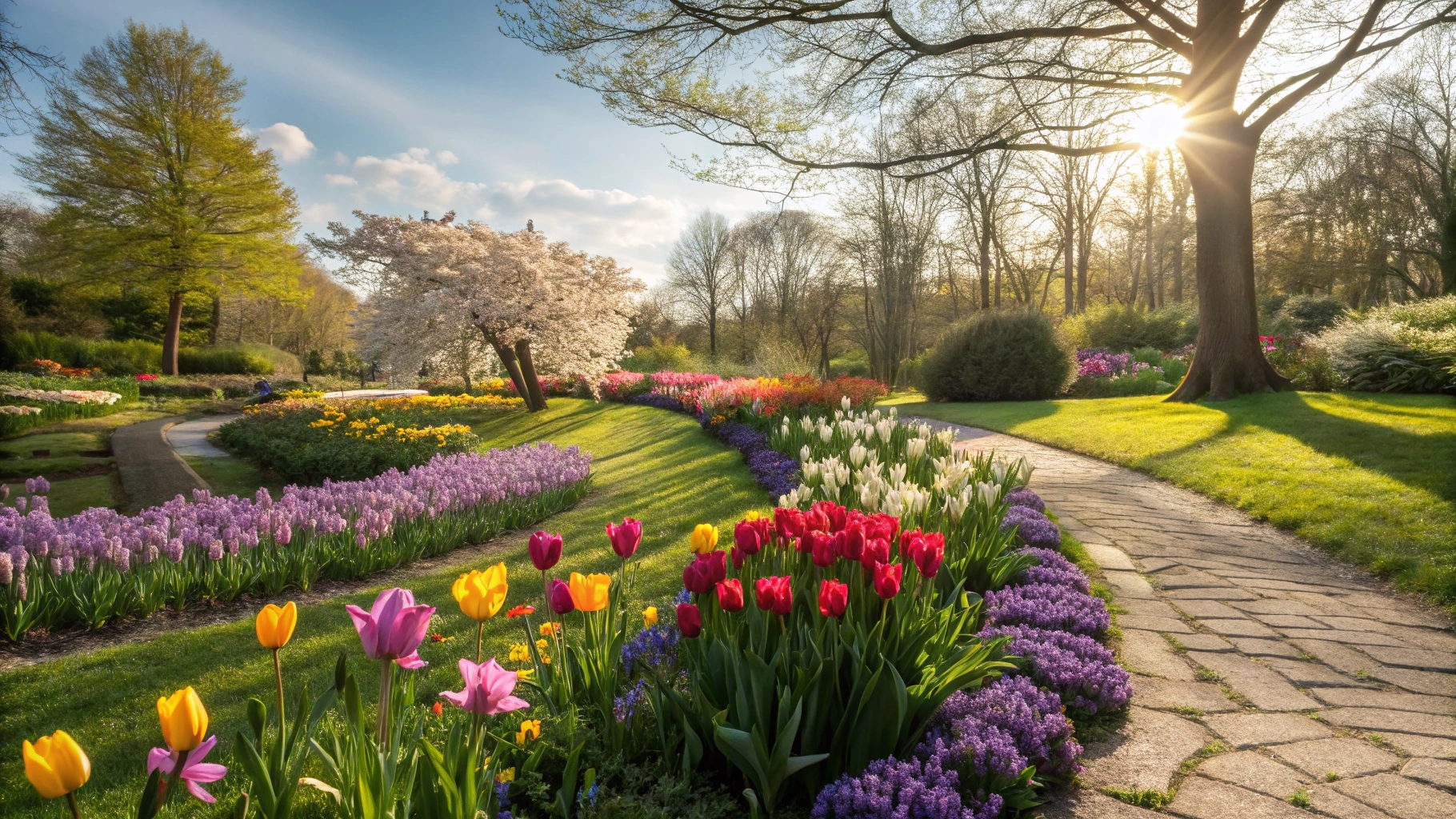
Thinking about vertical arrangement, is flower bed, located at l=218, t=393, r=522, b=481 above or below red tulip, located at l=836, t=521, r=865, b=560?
below

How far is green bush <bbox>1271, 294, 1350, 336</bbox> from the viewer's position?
18.9 m

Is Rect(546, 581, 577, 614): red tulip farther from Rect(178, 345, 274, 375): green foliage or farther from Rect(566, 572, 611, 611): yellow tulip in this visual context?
Rect(178, 345, 274, 375): green foliage

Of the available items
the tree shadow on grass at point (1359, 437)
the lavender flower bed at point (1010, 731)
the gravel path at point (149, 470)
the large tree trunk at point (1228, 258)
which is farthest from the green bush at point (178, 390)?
the large tree trunk at point (1228, 258)

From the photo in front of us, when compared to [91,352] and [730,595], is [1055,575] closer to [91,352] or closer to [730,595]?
[730,595]

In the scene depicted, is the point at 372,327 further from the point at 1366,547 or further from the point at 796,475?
the point at 1366,547

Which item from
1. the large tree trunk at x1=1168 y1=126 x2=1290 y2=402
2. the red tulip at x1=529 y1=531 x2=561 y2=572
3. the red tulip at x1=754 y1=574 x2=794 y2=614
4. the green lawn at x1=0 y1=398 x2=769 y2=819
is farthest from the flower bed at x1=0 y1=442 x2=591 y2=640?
the large tree trunk at x1=1168 y1=126 x2=1290 y2=402

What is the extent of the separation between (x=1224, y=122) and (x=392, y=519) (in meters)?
13.0

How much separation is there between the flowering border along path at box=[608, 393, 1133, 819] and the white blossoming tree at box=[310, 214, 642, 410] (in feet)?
43.3

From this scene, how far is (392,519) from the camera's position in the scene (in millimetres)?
5391

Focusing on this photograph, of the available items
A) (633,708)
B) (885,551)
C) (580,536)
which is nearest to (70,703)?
(633,708)

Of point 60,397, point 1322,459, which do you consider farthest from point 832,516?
point 60,397

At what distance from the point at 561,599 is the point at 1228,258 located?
12320mm

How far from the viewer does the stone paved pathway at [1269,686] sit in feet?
7.10

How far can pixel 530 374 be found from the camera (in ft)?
55.0
